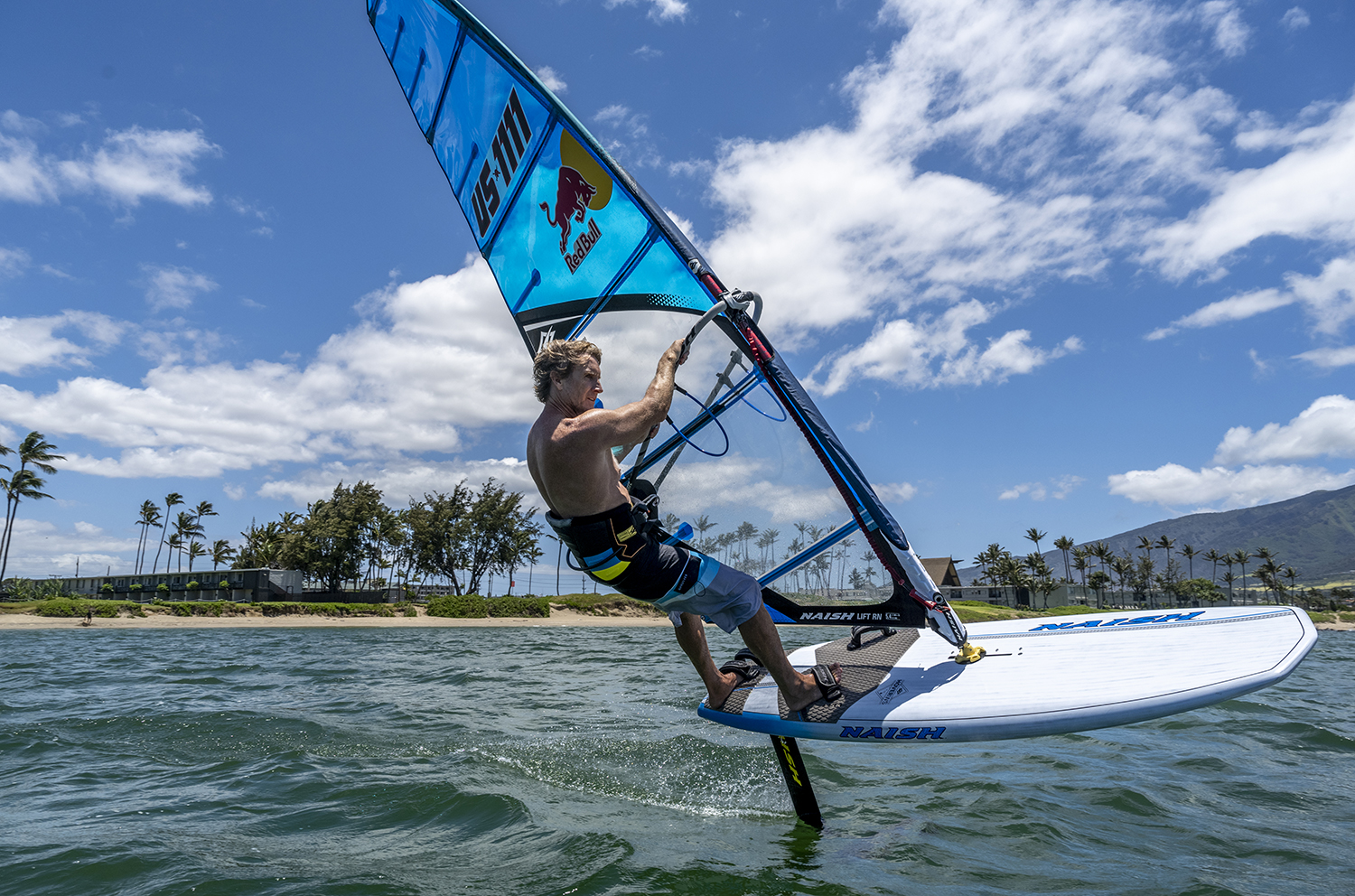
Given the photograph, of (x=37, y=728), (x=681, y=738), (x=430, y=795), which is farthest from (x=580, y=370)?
(x=37, y=728)

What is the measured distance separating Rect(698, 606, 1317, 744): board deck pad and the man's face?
70.2 inches

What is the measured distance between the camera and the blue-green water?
2.89 metres

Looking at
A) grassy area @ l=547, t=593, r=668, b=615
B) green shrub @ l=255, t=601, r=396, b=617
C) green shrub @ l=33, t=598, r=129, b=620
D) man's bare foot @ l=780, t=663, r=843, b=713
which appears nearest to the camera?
man's bare foot @ l=780, t=663, r=843, b=713

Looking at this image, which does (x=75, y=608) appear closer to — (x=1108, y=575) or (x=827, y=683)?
(x=827, y=683)

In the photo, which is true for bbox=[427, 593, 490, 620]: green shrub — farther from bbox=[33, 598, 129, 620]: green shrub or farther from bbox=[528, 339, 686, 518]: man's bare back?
bbox=[528, 339, 686, 518]: man's bare back

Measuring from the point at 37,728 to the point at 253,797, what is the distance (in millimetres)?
3405

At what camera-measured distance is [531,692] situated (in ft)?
27.2

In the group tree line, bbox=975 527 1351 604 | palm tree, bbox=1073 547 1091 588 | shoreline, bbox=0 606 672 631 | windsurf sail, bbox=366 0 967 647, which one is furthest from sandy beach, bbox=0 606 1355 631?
palm tree, bbox=1073 547 1091 588

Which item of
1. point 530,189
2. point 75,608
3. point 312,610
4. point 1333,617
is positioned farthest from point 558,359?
point 1333,617

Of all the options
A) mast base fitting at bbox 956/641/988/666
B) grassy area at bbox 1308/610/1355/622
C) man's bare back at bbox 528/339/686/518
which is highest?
man's bare back at bbox 528/339/686/518

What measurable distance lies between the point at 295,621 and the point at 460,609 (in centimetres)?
727

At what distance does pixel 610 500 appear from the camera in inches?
120

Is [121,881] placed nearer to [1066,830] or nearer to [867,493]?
[867,493]

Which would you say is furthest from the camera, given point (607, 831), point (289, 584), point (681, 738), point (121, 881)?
point (289, 584)
